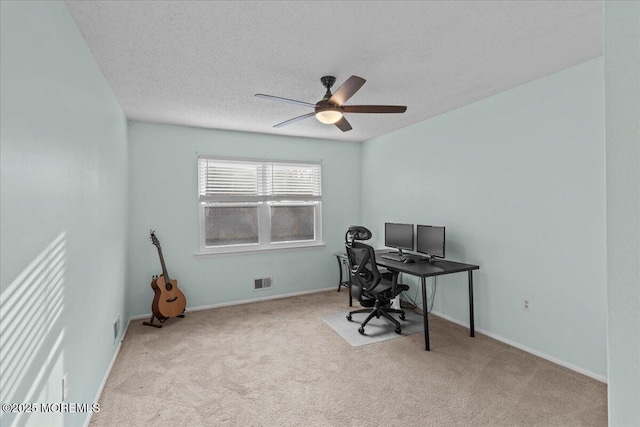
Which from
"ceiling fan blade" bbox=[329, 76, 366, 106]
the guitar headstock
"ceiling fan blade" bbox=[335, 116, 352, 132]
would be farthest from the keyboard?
the guitar headstock

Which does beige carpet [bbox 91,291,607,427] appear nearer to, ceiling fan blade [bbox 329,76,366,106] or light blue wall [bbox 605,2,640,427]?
light blue wall [bbox 605,2,640,427]

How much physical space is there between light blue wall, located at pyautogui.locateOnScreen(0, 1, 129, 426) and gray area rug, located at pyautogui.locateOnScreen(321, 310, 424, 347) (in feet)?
7.30

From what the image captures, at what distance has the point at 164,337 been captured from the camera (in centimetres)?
345

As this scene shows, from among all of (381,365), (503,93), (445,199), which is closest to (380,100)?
(503,93)

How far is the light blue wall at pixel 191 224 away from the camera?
408 centimetres

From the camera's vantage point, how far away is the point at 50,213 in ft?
4.95

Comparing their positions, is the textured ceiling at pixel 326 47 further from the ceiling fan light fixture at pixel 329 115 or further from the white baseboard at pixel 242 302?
the white baseboard at pixel 242 302

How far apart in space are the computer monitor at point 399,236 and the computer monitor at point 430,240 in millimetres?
137

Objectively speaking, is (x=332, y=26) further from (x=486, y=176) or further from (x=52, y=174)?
(x=486, y=176)

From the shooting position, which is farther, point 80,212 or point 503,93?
Result: point 503,93

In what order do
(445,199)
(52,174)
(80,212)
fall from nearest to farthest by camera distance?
(52,174) < (80,212) < (445,199)

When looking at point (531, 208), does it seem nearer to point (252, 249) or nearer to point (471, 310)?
point (471, 310)

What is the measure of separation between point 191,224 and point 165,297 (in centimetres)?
103

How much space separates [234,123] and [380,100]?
1.93 m
